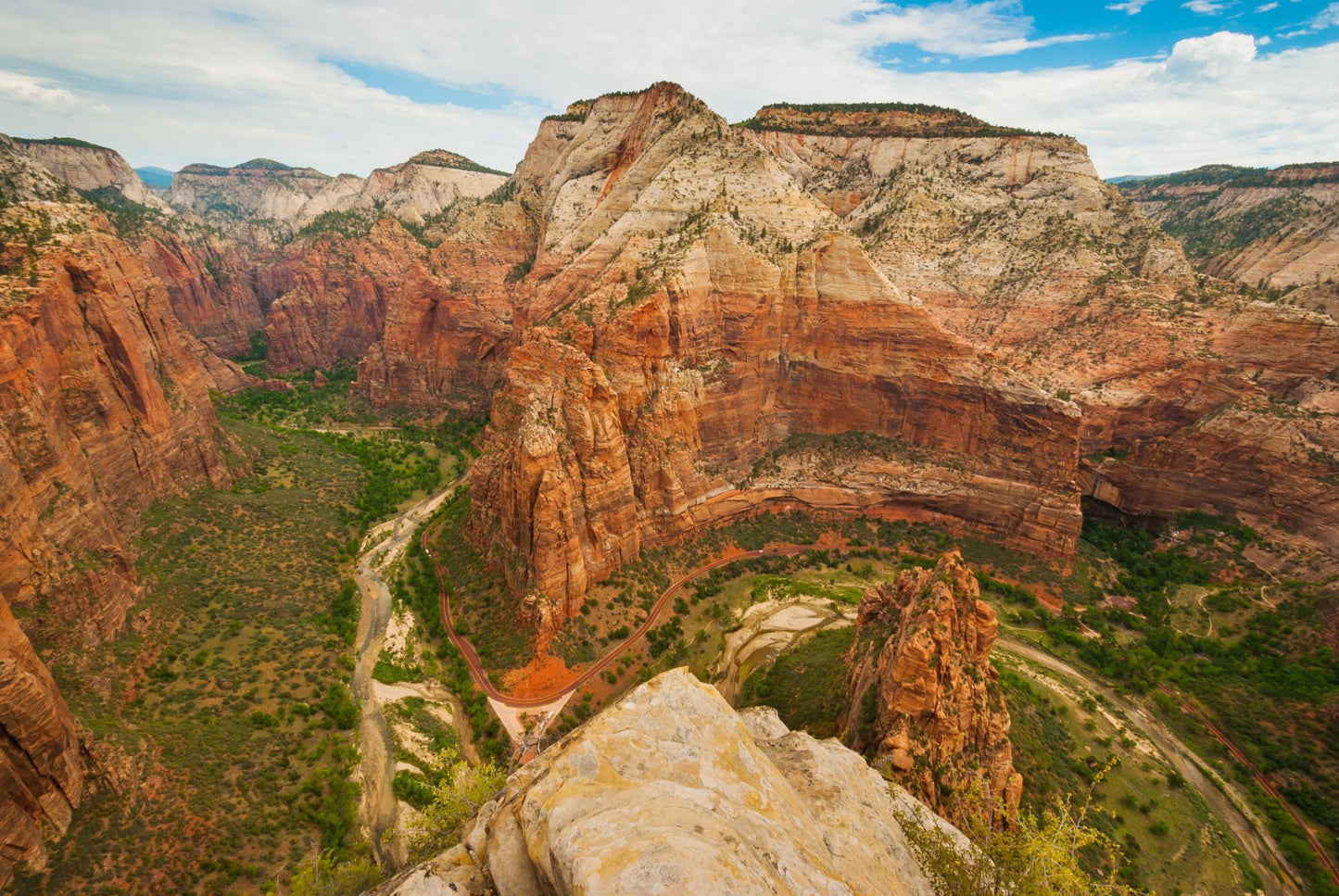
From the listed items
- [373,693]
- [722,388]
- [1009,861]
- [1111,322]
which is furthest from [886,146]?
[373,693]

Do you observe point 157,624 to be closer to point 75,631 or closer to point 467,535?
point 75,631

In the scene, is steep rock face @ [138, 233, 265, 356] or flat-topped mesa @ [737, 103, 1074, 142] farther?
steep rock face @ [138, 233, 265, 356]

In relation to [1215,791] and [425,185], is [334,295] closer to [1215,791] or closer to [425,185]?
[425,185]

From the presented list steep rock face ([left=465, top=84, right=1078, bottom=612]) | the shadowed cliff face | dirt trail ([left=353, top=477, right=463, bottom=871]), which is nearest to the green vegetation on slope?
dirt trail ([left=353, top=477, right=463, bottom=871])

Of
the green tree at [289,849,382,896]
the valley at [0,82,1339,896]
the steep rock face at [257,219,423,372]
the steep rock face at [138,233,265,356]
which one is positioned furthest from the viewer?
the steep rock face at [257,219,423,372]

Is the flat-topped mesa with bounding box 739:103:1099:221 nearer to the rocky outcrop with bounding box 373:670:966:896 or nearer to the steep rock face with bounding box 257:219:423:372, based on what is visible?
the steep rock face with bounding box 257:219:423:372

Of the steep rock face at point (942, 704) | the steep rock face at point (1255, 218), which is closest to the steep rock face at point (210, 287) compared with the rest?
the steep rock face at point (942, 704)
